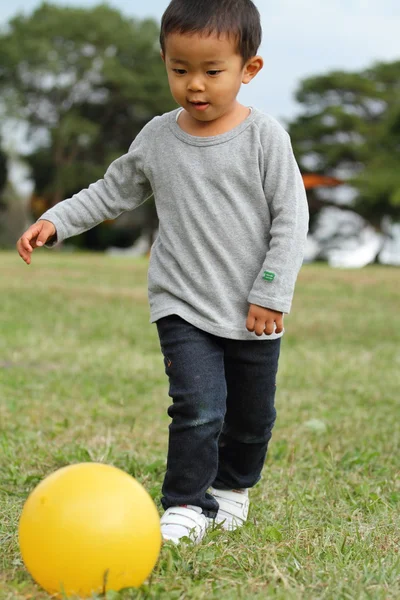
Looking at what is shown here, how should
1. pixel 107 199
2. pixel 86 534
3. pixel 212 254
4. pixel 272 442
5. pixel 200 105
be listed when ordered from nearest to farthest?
pixel 86 534, pixel 200 105, pixel 212 254, pixel 107 199, pixel 272 442

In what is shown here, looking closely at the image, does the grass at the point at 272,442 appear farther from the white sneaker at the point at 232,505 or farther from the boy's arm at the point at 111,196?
the boy's arm at the point at 111,196

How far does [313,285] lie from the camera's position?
537 inches

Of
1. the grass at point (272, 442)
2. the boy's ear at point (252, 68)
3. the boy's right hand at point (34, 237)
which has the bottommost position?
the grass at point (272, 442)

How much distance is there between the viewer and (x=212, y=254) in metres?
2.69

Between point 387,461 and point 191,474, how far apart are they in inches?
60.9

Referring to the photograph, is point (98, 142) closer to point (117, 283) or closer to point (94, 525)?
point (117, 283)

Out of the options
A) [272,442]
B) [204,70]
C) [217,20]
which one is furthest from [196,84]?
[272,442]

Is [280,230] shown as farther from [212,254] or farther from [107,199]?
[107,199]

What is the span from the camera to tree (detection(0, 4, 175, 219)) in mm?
36375

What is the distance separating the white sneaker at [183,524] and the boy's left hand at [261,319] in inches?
23.6

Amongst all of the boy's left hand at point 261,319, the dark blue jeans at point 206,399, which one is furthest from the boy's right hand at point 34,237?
the boy's left hand at point 261,319

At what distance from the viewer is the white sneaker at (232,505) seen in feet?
9.56

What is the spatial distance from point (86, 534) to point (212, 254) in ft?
3.29

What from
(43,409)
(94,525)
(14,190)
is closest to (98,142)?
(14,190)
